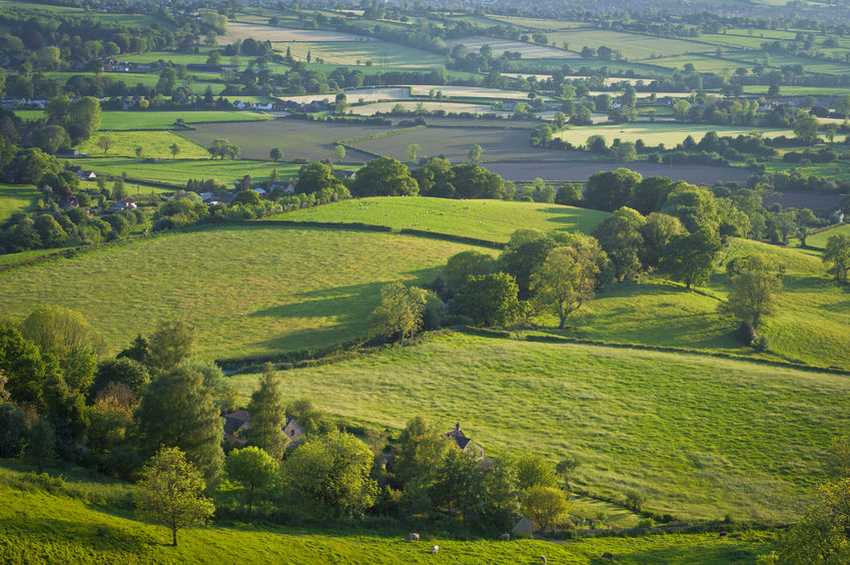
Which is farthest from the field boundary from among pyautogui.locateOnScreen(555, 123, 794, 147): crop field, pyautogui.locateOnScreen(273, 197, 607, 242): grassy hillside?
pyautogui.locateOnScreen(555, 123, 794, 147): crop field

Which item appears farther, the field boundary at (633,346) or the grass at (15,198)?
the grass at (15,198)

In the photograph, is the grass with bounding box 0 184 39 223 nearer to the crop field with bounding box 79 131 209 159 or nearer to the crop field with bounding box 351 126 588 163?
the crop field with bounding box 79 131 209 159

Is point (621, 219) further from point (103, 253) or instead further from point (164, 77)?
point (164, 77)

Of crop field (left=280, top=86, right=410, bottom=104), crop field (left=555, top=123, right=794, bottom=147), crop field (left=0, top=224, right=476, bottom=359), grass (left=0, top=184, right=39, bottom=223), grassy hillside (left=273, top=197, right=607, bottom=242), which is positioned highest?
crop field (left=555, top=123, right=794, bottom=147)

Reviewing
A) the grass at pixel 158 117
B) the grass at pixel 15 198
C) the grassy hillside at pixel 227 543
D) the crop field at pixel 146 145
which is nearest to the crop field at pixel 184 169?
the crop field at pixel 146 145

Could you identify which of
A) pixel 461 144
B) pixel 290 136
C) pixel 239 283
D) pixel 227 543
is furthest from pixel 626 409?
pixel 290 136

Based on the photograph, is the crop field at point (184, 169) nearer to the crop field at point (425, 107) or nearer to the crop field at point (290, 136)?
the crop field at point (290, 136)
